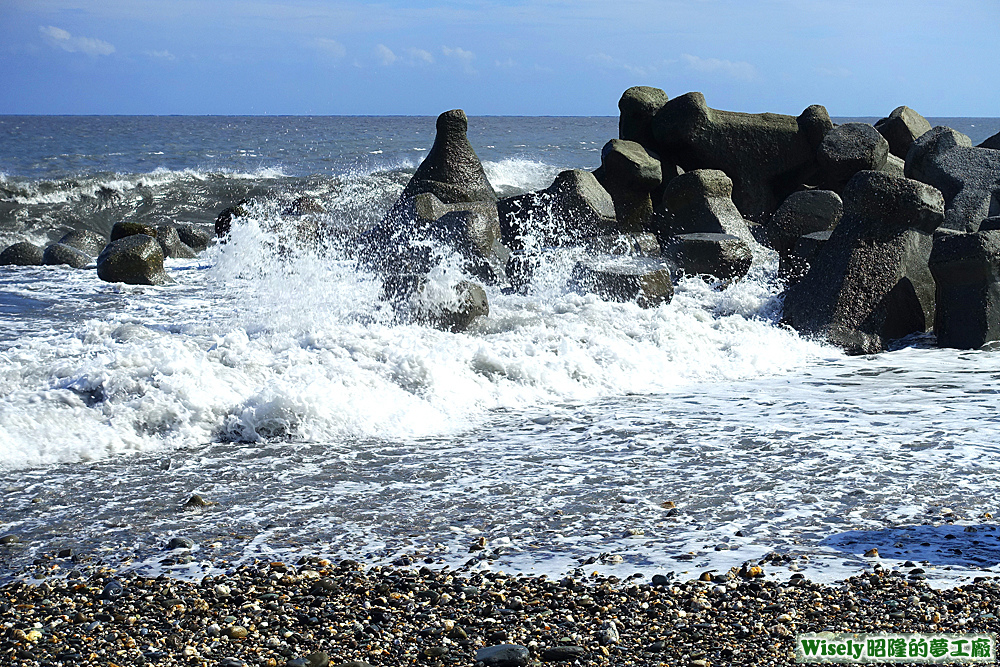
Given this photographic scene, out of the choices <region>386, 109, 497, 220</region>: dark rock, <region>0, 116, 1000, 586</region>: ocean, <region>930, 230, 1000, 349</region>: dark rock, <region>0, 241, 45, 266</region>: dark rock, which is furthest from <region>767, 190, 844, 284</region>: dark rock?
<region>0, 241, 45, 266</region>: dark rock

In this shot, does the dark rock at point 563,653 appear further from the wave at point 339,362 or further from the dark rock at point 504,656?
the wave at point 339,362

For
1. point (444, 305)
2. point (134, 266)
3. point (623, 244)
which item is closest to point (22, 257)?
point (134, 266)

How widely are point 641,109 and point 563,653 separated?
10.2 meters

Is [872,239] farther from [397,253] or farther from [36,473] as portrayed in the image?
[36,473]

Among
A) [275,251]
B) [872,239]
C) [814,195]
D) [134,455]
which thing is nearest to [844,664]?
[134,455]

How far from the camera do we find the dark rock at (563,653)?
2.74m

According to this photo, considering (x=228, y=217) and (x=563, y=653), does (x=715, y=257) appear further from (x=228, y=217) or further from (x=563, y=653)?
(x=228, y=217)

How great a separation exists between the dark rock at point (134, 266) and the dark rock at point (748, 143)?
244 inches

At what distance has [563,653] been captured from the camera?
276 centimetres

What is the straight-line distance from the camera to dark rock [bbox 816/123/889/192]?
1075 centimetres

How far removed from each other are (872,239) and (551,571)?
5413 millimetres

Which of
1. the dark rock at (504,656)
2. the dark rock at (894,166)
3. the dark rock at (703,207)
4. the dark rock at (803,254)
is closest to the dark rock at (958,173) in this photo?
the dark rock at (894,166)

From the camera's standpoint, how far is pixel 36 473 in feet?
14.7

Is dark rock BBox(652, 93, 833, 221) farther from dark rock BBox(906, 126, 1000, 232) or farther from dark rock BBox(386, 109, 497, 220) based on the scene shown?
dark rock BBox(386, 109, 497, 220)
